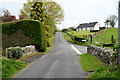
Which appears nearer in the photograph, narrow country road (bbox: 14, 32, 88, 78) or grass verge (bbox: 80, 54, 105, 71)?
narrow country road (bbox: 14, 32, 88, 78)

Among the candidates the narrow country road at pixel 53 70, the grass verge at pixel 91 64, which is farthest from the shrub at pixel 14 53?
the grass verge at pixel 91 64

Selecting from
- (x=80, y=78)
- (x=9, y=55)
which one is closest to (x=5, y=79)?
(x=80, y=78)

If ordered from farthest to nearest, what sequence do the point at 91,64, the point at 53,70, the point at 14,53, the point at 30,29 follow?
1. the point at 30,29
2. the point at 14,53
3. the point at 91,64
4. the point at 53,70

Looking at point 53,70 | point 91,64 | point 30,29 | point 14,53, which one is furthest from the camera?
point 30,29

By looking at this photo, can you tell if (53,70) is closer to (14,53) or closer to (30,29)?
(14,53)

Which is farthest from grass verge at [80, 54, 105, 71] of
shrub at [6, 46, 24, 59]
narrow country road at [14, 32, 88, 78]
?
shrub at [6, 46, 24, 59]

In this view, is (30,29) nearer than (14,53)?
No

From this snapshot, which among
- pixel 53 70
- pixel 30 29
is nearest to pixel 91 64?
pixel 53 70

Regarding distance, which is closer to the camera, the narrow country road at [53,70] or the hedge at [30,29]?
the narrow country road at [53,70]

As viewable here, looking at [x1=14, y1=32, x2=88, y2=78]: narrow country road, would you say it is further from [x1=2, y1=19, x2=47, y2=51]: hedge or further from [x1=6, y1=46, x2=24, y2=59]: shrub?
[x1=2, y1=19, x2=47, y2=51]: hedge

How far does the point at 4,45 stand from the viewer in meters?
25.6

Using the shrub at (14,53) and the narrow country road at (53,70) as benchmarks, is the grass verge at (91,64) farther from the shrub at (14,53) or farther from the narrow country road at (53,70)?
the shrub at (14,53)

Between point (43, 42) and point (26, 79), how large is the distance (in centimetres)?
1693

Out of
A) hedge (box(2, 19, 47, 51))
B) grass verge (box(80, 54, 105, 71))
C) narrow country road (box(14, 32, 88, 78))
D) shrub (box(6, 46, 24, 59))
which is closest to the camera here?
narrow country road (box(14, 32, 88, 78))
